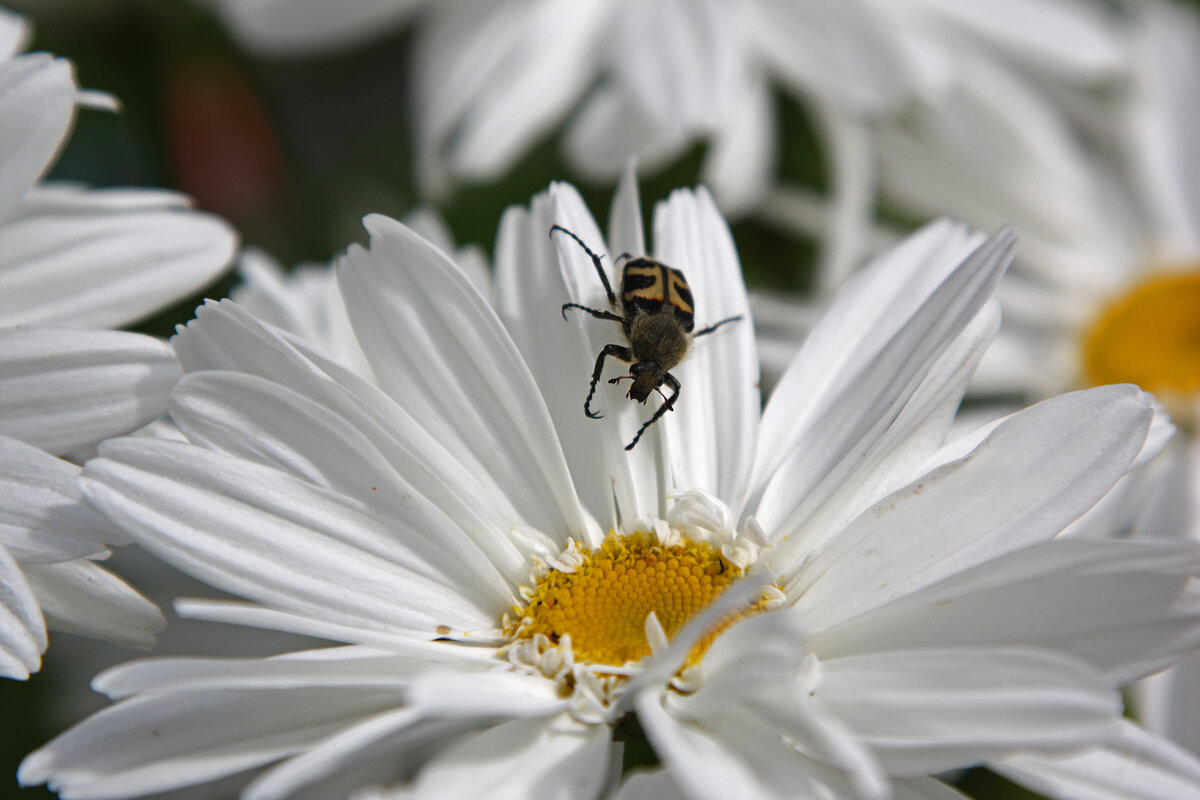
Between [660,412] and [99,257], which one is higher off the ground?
[660,412]

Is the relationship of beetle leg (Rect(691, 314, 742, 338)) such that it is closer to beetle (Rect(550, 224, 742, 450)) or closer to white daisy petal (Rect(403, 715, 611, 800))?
beetle (Rect(550, 224, 742, 450))

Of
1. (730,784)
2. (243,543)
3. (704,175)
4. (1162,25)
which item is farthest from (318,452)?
(1162,25)

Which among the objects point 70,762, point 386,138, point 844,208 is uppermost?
point 844,208

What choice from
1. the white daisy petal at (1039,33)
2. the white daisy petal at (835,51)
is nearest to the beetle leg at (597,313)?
the white daisy petal at (835,51)

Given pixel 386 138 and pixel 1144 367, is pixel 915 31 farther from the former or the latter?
pixel 386 138

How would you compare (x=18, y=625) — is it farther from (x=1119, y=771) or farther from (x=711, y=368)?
(x=1119, y=771)

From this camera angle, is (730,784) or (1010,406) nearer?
(730,784)

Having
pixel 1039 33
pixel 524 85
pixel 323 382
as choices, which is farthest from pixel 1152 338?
pixel 323 382

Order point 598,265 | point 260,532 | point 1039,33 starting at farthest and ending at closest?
point 1039,33, point 598,265, point 260,532
